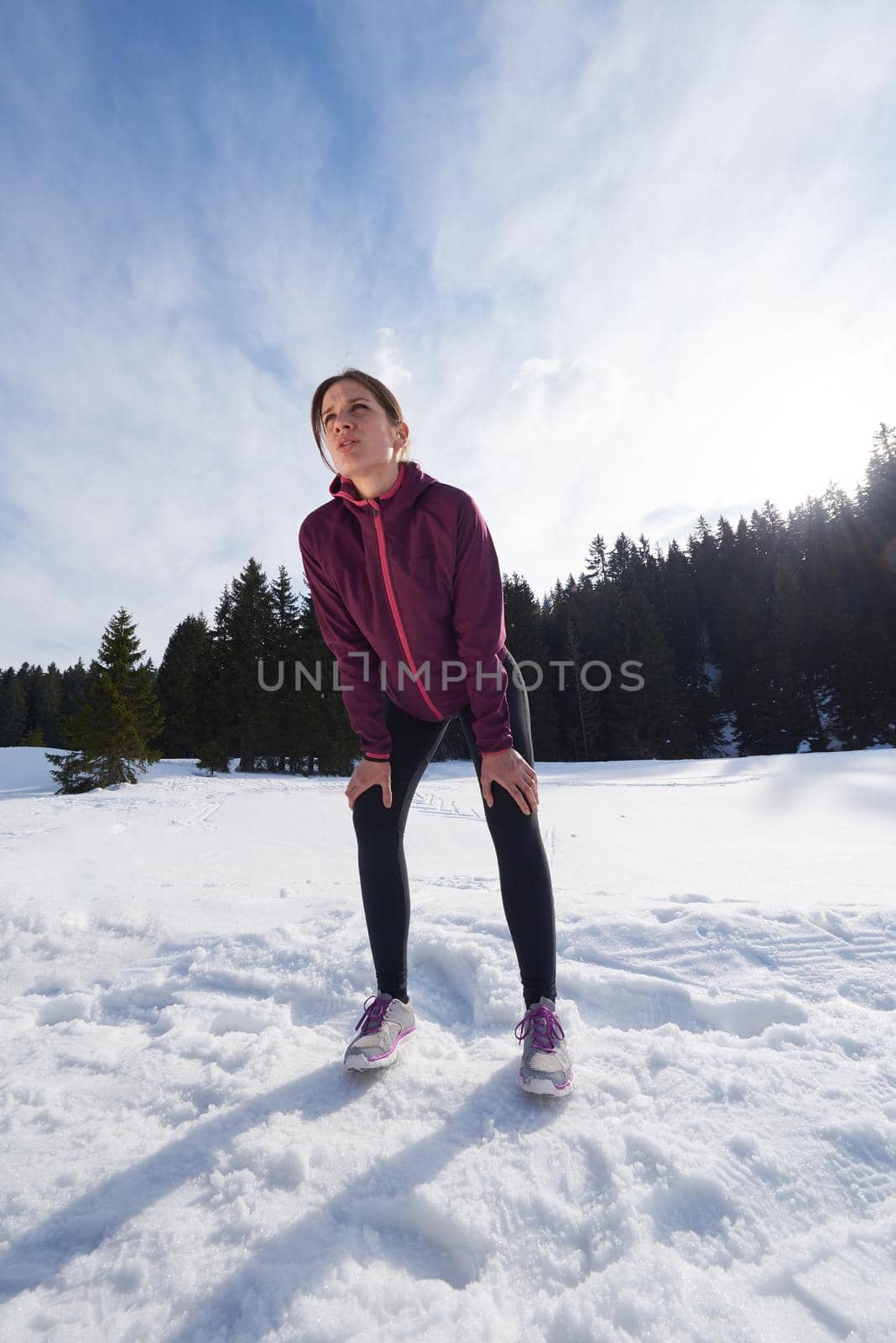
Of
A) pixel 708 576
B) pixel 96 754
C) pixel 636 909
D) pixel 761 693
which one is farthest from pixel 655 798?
pixel 708 576

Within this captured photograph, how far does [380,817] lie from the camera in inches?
72.7

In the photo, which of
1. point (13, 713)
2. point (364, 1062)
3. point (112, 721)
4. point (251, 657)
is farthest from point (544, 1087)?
A: point (13, 713)

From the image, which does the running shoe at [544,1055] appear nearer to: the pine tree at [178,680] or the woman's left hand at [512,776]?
the woman's left hand at [512,776]

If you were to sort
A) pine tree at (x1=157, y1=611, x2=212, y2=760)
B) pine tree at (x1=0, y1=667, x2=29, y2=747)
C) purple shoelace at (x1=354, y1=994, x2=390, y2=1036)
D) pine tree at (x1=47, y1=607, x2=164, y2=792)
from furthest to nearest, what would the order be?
pine tree at (x1=0, y1=667, x2=29, y2=747) → pine tree at (x1=157, y1=611, x2=212, y2=760) → pine tree at (x1=47, y1=607, x2=164, y2=792) → purple shoelace at (x1=354, y1=994, x2=390, y2=1036)

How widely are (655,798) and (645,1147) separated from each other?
8927 mm

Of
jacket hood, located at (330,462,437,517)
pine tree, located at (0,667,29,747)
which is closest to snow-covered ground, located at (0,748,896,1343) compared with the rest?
jacket hood, located at (330,462,437,517)

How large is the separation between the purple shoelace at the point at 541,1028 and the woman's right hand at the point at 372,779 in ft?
2.39

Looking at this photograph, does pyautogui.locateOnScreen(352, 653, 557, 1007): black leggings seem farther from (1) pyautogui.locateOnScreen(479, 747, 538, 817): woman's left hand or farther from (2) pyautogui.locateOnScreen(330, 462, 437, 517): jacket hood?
(2) pyautogui.locateOnScreen(330, 462, 437, 517): jacket hood

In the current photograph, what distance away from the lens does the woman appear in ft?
5.61

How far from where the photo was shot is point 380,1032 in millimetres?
1629

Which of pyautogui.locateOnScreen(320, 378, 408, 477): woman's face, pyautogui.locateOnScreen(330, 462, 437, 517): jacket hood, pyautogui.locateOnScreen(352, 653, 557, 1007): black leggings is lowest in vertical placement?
pyautogui.locateOnScreen(352, 653, 557, 1007): black leggings

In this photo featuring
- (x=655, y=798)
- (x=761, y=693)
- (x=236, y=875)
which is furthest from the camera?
(x=761, y=693)

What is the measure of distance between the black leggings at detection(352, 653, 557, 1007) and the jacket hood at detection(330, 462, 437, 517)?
635 mm

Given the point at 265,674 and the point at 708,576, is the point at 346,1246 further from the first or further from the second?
the point at 708,576
